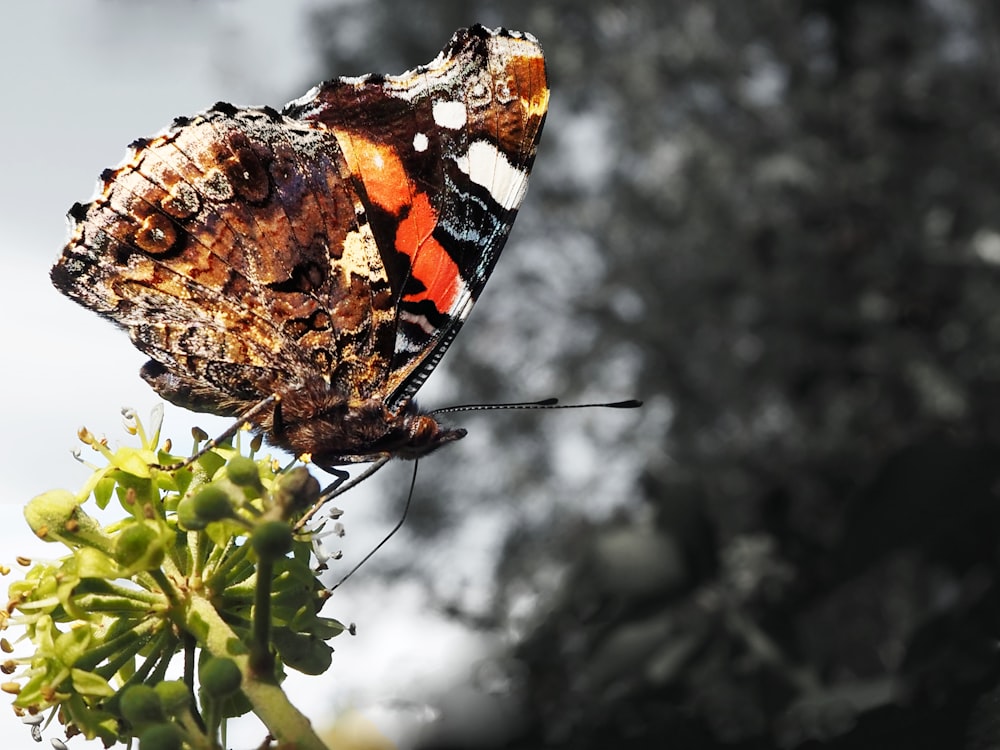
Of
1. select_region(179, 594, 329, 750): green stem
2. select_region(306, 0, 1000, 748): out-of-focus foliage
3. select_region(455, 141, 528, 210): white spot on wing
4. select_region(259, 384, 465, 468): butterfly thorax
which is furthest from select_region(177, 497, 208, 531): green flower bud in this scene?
select_region(455, 141, 528, 210): white spot on wing

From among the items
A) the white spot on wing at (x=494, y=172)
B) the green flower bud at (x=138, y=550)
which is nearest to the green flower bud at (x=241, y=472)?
the green flower bud at (x=138, y=550)

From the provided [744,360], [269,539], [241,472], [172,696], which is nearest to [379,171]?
[241,472]

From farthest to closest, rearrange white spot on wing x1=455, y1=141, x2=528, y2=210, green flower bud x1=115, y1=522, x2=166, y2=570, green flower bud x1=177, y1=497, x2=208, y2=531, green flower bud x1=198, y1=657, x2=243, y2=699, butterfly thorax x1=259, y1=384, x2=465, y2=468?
1. white spot on wing x1=455, y1=141, x2=528, y2=210
2. butterfly thorax x1=259, y1=384, x2=465, y2=468
3. green flower bud x1=115, y1=522, x2=166, y2=570
4. green flower bud x1=177, y1=497, x2=208, y2=531
5. green flower bud x1=198, y1=657, x2=243, y2=699

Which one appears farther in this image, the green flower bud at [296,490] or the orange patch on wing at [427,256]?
the orange patch on wing at [427,256]

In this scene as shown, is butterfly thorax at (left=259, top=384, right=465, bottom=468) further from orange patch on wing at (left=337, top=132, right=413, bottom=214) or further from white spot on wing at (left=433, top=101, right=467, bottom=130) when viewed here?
white spot on wing at (left=433, top=101, right=467, bottom=130)

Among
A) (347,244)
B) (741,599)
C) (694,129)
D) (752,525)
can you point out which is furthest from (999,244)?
(347,244)

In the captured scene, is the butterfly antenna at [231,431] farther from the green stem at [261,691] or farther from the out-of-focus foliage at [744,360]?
the out-of-focus foliage at [744,360]
